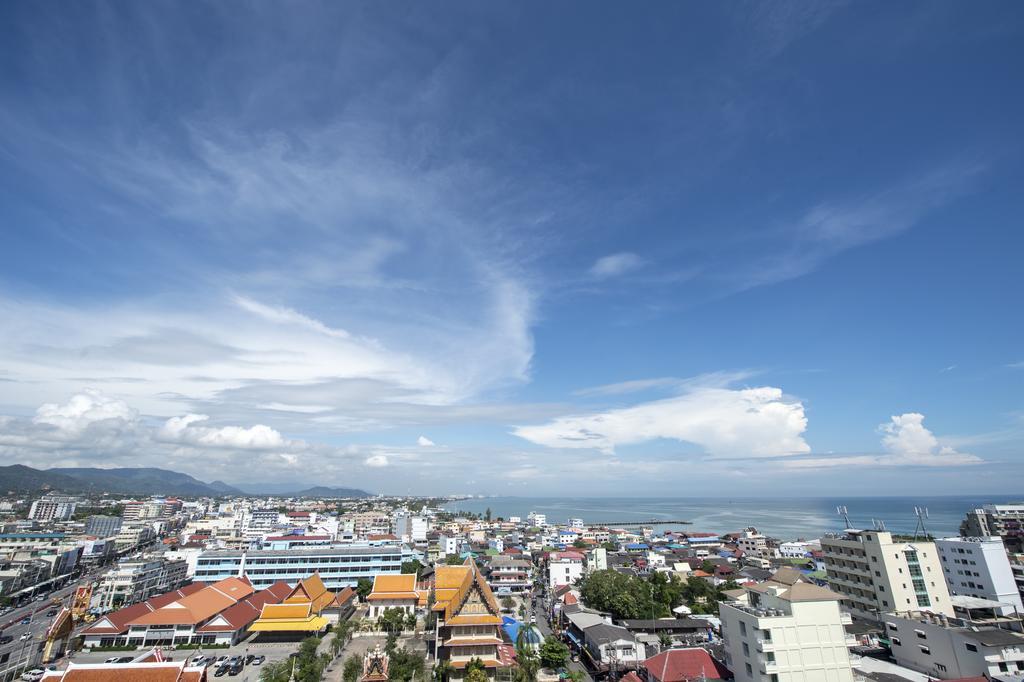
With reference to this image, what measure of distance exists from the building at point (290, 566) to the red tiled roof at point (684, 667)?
38.1 m

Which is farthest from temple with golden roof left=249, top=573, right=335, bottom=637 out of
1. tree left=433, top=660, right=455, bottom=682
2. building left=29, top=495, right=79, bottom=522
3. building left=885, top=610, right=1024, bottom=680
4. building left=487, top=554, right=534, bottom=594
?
building left=29, top=495, right=79, bottom=522

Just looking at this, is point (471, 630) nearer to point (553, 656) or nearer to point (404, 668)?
point (404, 668)

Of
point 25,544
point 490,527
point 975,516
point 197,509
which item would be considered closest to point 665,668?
point 975,516

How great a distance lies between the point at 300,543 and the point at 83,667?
56.4m

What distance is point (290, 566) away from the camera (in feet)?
190

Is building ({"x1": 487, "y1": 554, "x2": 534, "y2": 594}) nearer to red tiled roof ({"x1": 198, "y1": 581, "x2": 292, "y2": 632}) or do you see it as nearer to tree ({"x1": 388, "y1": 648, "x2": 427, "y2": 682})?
red tiled roof ({"x1": 198, "y1": 581, "x2": 292, "y2": 632})

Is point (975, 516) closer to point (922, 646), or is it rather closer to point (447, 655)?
point (922, 646)

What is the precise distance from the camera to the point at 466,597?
3108 cm

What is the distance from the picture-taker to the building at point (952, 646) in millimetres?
27344

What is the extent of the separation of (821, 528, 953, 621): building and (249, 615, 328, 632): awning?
42.8 meters

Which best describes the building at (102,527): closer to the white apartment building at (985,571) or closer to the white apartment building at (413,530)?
the white apartment building at (413,530)

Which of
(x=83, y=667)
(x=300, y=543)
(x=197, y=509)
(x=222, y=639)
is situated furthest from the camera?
(x=197, y=509)

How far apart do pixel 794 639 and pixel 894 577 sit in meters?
19.6

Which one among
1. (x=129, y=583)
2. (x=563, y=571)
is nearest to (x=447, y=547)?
(x=563, y=571)
